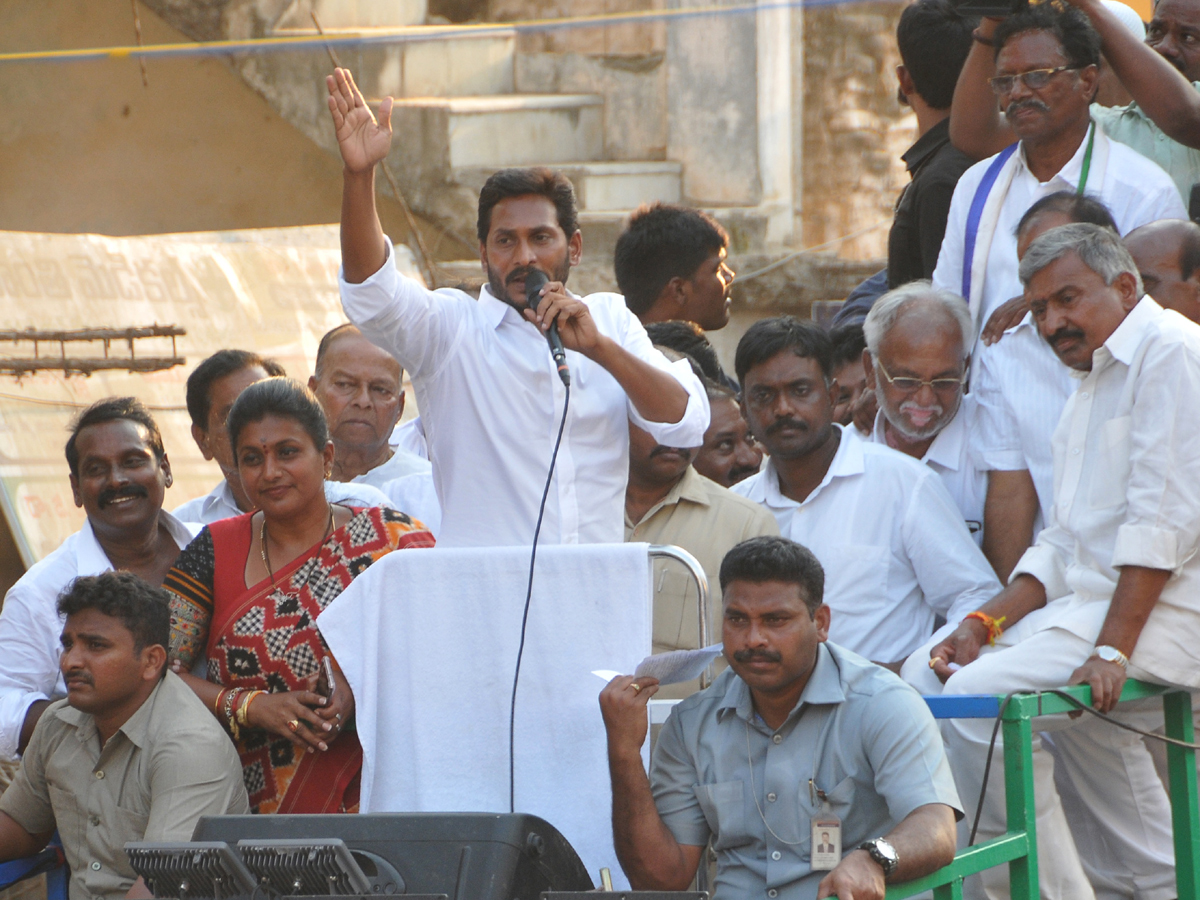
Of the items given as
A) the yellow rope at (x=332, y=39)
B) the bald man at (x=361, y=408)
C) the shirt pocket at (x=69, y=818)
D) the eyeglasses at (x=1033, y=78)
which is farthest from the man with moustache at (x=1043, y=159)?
the yellow rope at (x=332, y=39)

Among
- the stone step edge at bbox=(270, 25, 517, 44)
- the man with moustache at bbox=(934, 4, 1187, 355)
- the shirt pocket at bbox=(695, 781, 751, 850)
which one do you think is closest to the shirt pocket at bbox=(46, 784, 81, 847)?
the shirt pocket at bbox=(695, 781, 751, 850)

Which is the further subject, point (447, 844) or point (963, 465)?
point (963, 465)

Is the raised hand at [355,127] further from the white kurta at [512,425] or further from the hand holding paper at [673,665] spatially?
the hand holding paper at [673,665]

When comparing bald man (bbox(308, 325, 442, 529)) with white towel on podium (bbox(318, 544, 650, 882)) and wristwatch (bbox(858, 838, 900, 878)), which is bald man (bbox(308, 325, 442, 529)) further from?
wristwatch (bbox(858, 838, 900, 878))

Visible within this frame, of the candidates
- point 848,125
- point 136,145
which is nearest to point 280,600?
point 848,125

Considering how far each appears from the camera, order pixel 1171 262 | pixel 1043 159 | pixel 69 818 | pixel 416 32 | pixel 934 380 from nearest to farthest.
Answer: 1. pixel 69 818
2. pixel 1171 262
3. pixel 934 380
4. pixel 1043 159
5. pixel 416 32

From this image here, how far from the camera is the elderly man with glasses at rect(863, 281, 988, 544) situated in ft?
14.6

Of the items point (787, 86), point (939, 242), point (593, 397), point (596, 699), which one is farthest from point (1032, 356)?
point (787, 86)

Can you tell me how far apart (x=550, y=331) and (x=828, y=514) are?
3.96 feet

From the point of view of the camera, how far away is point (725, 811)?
3412 mm

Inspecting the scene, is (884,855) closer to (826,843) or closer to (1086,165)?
(826,843)

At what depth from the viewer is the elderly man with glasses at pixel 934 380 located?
445 centimetres

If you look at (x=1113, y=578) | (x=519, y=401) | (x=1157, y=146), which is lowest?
(x=1113, y=578)

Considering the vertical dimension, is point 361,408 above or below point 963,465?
above
